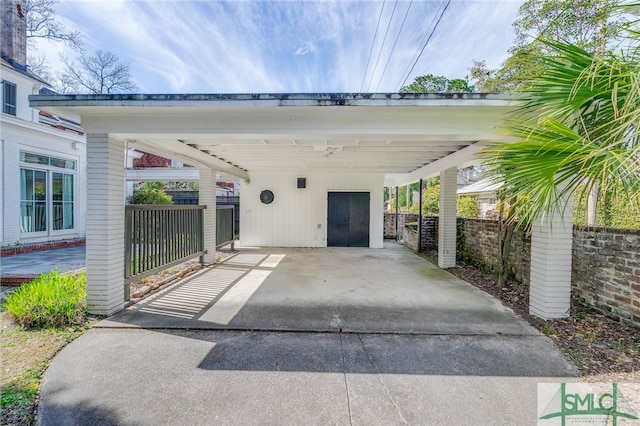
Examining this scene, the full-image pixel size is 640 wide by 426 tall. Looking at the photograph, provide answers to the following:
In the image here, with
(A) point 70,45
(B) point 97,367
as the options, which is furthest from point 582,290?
(A) point 70,45

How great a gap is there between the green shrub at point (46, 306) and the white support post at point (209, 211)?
10.4 feet

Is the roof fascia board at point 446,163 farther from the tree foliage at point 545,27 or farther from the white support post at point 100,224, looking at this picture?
the white support post at point 100,224

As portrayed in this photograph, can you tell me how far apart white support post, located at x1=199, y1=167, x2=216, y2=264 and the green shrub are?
3.18 metres

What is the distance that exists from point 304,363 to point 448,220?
5521mm

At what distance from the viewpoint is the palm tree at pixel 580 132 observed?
1888mm

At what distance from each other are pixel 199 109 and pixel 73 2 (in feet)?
15.3

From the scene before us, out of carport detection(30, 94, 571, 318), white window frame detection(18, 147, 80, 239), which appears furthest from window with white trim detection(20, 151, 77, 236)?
carport detection(30, 94, 571, 318)

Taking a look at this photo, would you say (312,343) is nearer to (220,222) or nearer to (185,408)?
(185,408)

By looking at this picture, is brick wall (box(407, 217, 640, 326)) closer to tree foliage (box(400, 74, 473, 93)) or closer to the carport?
the carport

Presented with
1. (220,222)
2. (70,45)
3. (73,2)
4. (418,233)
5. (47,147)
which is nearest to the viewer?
(73,2)

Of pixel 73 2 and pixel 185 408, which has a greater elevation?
pixel 73 2

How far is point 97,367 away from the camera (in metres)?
2.52

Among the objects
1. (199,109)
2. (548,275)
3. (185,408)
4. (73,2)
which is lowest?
(185,408)

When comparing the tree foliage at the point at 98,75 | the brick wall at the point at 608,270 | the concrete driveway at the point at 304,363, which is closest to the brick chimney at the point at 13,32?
the tree foliage at the point at 98,75
